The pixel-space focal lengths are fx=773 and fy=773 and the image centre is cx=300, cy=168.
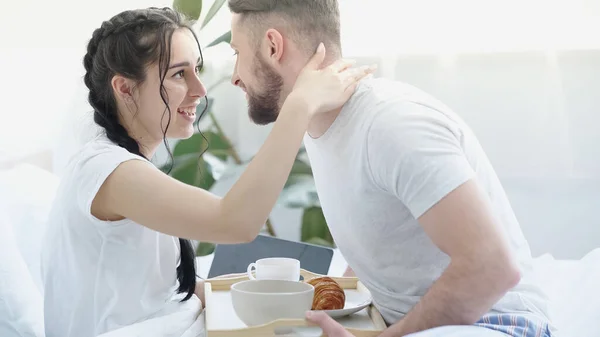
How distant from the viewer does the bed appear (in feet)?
4.99

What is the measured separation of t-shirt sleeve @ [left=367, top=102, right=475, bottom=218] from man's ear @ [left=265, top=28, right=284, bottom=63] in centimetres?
31

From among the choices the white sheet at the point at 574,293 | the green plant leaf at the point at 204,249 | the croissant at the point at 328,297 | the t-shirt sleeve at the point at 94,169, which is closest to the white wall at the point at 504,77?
the green plant leaf at the point at 204,249

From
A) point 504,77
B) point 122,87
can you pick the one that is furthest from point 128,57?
point 504,77

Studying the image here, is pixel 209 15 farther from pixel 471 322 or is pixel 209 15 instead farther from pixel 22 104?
pixel 471 322

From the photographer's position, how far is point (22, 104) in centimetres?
245

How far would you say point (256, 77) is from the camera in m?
1.53

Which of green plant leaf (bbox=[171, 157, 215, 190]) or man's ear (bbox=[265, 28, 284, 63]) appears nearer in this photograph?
man's ear (bbox=[265, 28, 284, 63])

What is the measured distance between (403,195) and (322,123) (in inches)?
11.5

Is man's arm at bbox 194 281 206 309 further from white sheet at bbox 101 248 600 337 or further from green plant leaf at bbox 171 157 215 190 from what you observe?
green plant leaf at bbox 171 157 215 190

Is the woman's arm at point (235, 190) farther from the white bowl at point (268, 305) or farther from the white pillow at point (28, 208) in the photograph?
the white pillow at point (28, 208)

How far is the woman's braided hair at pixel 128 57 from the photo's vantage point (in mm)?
1496

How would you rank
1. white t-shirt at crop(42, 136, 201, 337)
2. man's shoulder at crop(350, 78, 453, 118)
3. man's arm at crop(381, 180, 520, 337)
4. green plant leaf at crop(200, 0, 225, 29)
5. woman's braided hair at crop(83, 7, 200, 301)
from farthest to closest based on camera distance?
green plant leaf at crop(200, 0, 225, 29), woman's braided hair at crop(83, 7, 200, 301), white t-shirt at crop(42, 136, 201, 337), man's shoulder at crop(350, 78, 453, 118), man's arm at crop(381, 180, 520, 337)

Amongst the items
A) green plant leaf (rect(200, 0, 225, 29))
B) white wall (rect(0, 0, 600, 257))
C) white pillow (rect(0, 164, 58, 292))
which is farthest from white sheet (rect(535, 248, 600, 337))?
green plant leaf (rect(200, 0, 225, 29))

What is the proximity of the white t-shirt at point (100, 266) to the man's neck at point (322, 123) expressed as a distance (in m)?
0.32
